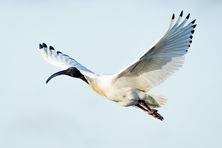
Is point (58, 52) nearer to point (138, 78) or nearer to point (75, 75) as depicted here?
point (75, 75)

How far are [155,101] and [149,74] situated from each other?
582mm

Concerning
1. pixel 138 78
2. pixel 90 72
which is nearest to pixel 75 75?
pixel 90 72

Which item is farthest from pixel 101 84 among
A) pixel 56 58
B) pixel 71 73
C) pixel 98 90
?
pixel 56 58

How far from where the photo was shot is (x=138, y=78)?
20094 mm

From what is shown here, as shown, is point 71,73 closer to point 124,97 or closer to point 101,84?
point 101,84

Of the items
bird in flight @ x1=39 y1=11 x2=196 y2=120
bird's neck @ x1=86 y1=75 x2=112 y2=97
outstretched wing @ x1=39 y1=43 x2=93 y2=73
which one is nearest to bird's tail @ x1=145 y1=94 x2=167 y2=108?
bird in flight @ x1=39 y1=11 x2=196 y2=120

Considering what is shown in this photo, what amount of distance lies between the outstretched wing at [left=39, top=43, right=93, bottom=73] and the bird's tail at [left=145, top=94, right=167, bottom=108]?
9.11 feet

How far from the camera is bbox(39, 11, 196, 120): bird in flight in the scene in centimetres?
1928

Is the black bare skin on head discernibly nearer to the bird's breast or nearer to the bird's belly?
the bird's breast

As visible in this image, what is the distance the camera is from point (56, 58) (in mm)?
23594

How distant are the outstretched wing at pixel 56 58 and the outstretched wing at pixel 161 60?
2.78 metres

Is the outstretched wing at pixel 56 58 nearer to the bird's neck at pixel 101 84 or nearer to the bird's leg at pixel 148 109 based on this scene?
the bird's neck at pixel 101 84

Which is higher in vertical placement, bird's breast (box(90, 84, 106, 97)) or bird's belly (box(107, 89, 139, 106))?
bird's breast (box(90, 84, 106, 97))

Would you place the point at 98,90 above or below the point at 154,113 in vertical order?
above
